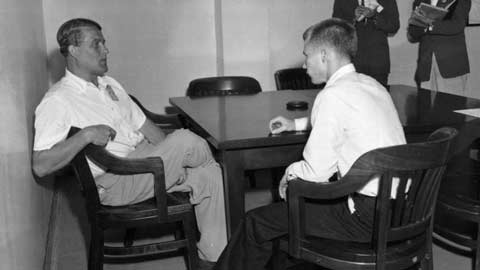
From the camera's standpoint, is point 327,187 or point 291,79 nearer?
point 327,187

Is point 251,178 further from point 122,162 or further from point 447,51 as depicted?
point 122,162

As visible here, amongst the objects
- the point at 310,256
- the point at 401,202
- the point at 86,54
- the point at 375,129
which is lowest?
the point at 310,256

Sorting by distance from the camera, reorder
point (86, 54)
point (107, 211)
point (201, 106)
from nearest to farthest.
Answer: point (107, 211), point (86, 54), point (201, 106)

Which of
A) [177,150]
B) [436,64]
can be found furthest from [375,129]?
[436,64]

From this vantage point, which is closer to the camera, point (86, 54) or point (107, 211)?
point (107, 211)

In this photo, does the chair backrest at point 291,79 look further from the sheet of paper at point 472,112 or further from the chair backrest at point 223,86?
the sheet of paper at point 472,112

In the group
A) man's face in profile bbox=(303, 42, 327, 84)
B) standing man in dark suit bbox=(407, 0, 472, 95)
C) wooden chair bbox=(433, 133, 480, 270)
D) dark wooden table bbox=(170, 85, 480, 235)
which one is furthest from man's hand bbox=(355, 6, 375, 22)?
man's face in profile bbox=(303, 42, 327, 84)

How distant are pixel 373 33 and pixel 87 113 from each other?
7.23 ft

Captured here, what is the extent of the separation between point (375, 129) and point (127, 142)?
1.27 m

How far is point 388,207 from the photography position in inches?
68.5

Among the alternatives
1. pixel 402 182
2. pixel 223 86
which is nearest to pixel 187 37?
pixel 223 86

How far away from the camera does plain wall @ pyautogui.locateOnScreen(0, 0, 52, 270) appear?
1982 mm

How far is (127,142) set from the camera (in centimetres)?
271

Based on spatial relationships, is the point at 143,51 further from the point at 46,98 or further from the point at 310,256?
the point at 310,256
